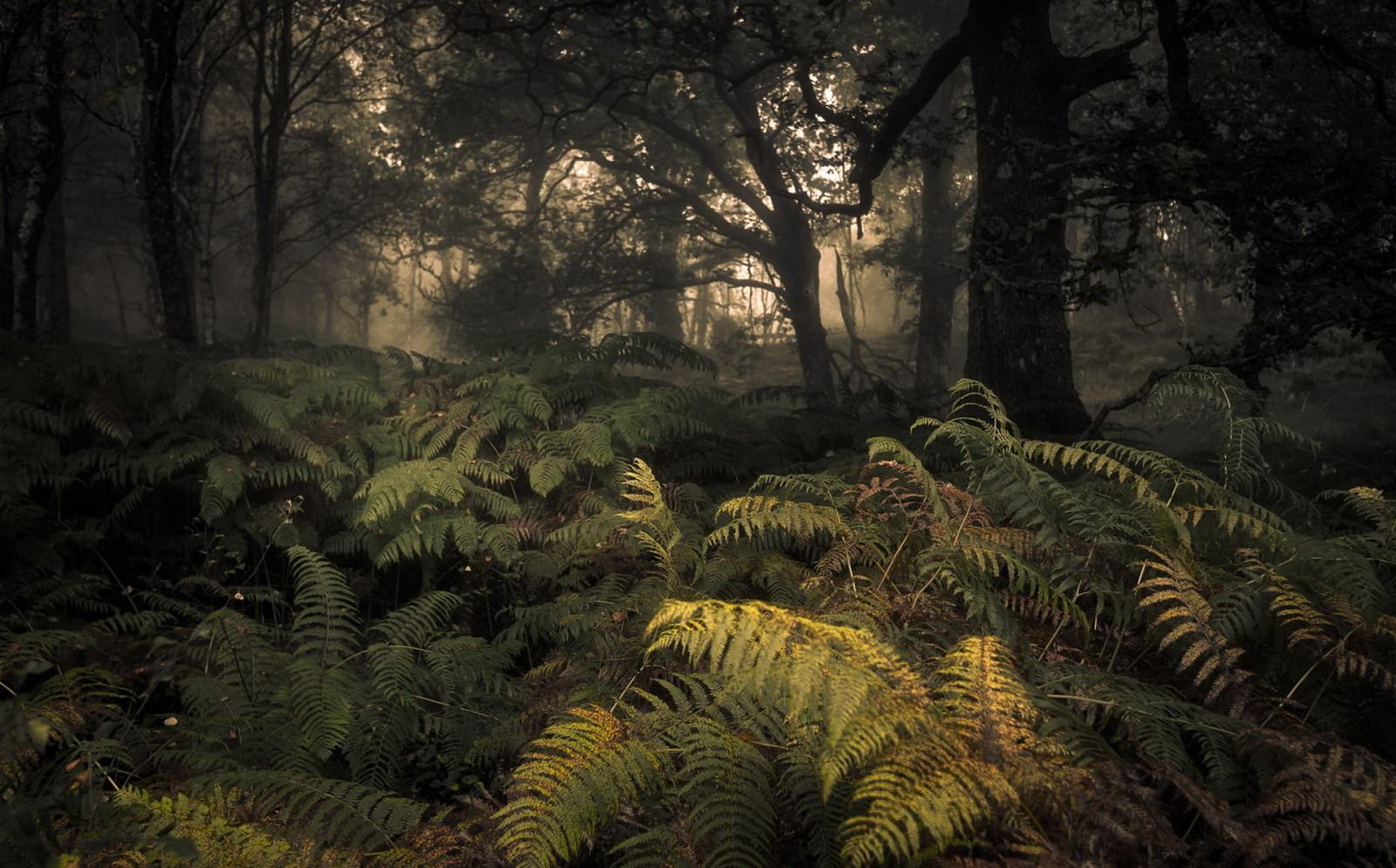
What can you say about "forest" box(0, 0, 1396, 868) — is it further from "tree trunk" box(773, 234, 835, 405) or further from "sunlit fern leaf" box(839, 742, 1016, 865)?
"tree trunk" box(773, 234, 835, 405)

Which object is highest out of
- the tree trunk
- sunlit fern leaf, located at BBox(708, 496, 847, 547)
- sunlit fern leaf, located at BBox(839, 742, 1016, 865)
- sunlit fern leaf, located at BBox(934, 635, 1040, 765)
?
the tree trunk

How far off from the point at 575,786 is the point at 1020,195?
6.55 m

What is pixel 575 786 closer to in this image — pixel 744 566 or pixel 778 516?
pixel 778 516

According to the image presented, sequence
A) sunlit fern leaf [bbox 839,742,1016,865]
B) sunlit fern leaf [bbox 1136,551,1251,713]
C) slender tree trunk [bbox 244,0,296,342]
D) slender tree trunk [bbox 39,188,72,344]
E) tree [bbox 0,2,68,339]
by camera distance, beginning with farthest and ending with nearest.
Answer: slender tree trunk [bbox 39,188,72,344] < slender tree trunk [bbox 244,0,296,342] < tree [bbox 0,2,68,339] < sunlit fern leaf [bbox 1136,551,1251,713] < sunlit fern leaf [bbox 839,742,1016,865]

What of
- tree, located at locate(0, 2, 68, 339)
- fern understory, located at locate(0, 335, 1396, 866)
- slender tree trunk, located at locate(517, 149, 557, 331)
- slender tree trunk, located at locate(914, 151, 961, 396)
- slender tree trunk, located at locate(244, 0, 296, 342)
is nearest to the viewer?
fern understory, located at locate(0, 335, 1396, 866)

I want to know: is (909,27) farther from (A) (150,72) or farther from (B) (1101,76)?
(A) (150,72)

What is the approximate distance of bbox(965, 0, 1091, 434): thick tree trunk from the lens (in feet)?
22.7

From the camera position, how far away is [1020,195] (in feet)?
23.1

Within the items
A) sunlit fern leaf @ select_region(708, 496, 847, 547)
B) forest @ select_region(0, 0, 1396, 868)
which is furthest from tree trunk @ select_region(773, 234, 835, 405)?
sunlit fern leaf @ select_region(708, 496, 847, 547)

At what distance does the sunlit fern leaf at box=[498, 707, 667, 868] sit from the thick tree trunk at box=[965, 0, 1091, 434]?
17.7 feet

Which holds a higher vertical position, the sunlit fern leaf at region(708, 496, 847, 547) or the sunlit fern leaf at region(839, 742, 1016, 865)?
the sunlit fern leaf at region(708, 496, 847, 547)

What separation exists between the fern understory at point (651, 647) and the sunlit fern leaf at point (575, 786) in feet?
0.04

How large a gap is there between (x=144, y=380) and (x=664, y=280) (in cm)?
1269

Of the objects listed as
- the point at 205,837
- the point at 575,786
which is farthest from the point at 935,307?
the point at 205,837
